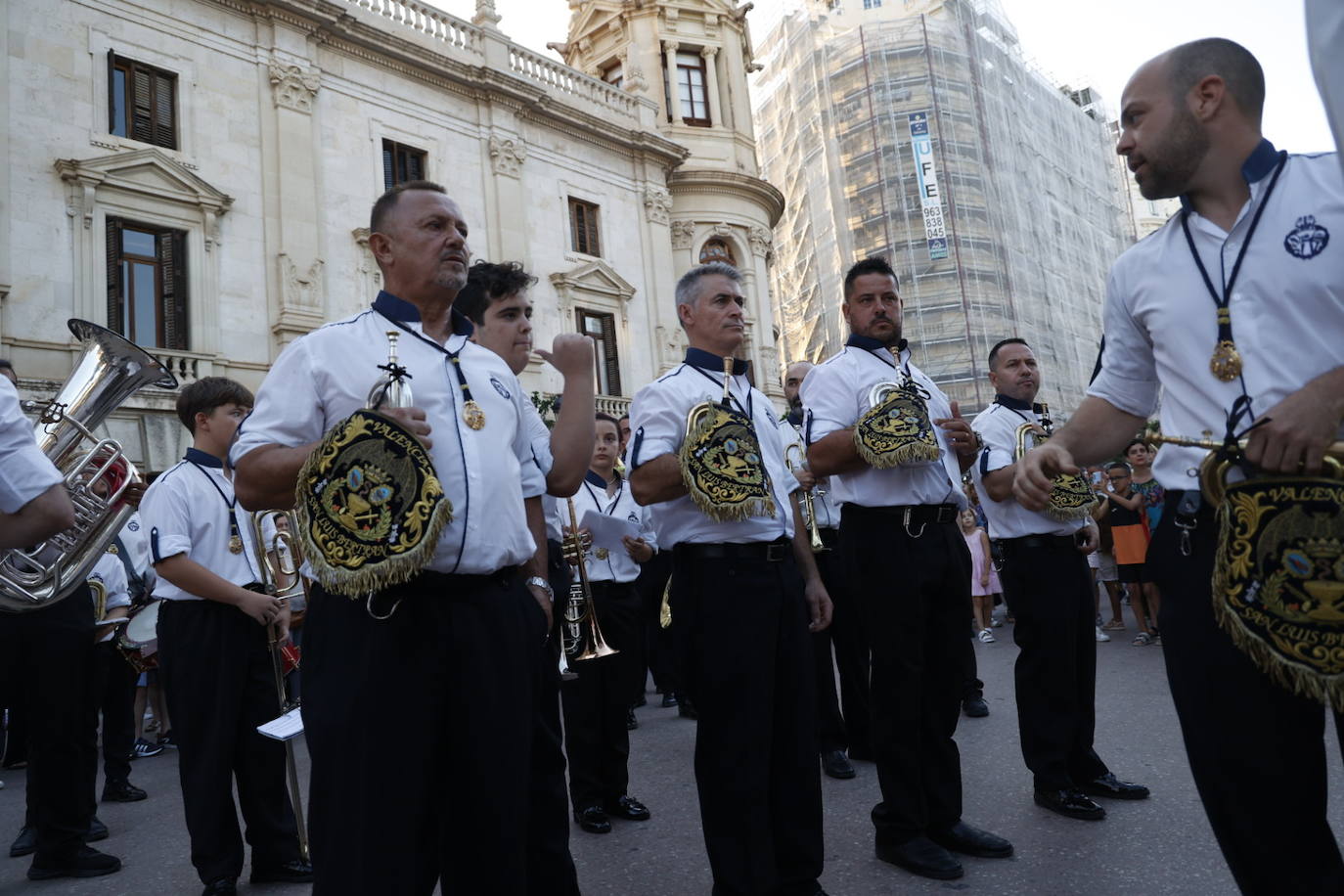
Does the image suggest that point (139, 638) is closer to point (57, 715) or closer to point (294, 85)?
point (57, 715)

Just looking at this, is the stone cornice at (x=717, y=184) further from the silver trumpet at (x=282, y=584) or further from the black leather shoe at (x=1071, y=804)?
the black leather shoe at (x=1071, y=804)

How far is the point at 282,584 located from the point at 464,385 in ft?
8.47

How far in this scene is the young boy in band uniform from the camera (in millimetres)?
4273

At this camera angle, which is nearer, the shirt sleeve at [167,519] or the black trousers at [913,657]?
the black trousers at [913,657]

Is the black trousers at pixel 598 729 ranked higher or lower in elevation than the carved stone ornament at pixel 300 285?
lower

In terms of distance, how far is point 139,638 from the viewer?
24.7 ft

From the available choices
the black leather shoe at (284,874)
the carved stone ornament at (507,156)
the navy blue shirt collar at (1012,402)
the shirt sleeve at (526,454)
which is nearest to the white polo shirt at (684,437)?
the shirt sleeve at (526,454)

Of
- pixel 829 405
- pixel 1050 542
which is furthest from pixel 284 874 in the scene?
pixel 1050 542

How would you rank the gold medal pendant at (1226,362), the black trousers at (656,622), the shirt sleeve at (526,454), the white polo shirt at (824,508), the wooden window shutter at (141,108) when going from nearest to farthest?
the gold medal pendant at (1226,362) → the shirt sleeve at (526,454) → the white polo shirt at (824,508) → the black trousers at (656,622) → the wooden window shutter at (141,108)

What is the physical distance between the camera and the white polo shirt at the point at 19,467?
111 inches

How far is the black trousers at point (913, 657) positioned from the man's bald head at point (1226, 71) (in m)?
2.23

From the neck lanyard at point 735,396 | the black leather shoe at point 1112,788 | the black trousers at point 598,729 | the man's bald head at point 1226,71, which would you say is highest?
the man's bald head at point 1226,71

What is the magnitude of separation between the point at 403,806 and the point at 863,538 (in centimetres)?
243

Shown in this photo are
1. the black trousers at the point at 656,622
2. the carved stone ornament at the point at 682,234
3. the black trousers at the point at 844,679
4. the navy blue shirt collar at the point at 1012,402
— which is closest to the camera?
the navy blue shirt collar at the point at 1012,402
